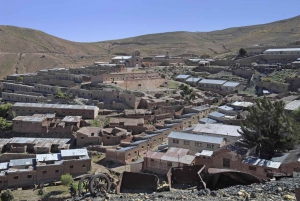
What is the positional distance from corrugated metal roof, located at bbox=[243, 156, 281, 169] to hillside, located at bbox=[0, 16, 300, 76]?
48266 millimetres

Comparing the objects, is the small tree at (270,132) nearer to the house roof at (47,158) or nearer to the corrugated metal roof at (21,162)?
the house roof at (47,158)

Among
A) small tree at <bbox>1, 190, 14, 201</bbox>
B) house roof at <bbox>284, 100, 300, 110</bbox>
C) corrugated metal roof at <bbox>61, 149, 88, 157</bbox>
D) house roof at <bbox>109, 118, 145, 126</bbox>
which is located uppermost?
house roof at <bbox>284, 100, 300, 110</bbox>

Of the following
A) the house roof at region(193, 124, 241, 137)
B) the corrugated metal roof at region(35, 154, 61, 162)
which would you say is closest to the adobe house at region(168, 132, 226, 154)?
the house roof at region(193, 124, 241, 137)

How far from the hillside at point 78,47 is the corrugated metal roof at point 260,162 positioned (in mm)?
48266

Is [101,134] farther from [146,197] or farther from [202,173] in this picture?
[146,197]

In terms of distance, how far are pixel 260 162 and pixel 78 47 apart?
8783 centimetres

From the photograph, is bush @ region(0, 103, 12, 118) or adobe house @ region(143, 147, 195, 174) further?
bush @ region(0, 103, 12, 118)

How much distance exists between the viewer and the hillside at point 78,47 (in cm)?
7012

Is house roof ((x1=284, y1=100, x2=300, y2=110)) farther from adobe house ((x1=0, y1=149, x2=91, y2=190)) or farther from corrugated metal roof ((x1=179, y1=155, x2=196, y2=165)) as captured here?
adobe house ((x1=0, y1=149, x2=91, y2=190))

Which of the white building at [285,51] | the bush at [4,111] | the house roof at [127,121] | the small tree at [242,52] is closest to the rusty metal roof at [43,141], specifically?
the house roof at [127,121]

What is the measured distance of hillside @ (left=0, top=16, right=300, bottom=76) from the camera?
7012cm

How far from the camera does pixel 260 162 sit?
50.6 feet

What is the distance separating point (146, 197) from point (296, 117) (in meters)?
17.0

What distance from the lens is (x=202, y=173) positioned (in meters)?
12.7
